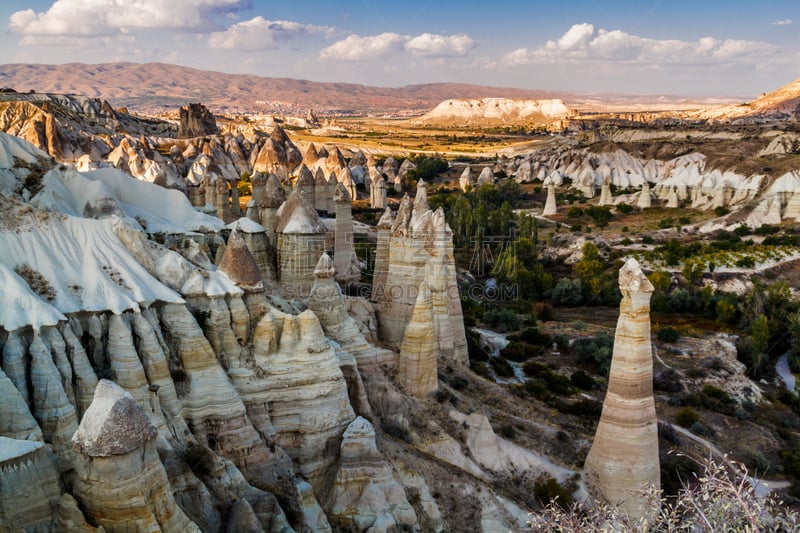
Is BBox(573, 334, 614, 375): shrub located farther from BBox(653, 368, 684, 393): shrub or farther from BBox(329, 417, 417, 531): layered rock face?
BBox(329, 417, 417, 531): layered rock face

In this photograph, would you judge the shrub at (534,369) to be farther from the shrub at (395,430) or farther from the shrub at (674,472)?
the shrub at (395,430)

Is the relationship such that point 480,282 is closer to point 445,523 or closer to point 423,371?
point 423,371

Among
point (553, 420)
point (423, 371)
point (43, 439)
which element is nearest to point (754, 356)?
point (553, 420)

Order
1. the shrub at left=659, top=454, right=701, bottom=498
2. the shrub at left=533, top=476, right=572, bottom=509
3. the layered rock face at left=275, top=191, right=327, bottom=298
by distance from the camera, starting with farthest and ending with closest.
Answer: the layered rock face at left=275, top=191, right=327, bottom=298 → the shrub at left=659, top=454, right=701, bottom=498 → the shrub at left=533, top=476, right=572, bottom=509

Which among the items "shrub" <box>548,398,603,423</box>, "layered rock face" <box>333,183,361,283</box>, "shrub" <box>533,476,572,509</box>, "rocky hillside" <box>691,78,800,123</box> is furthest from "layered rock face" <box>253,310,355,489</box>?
"rocky hillside" <box>691,78,800,123</box>

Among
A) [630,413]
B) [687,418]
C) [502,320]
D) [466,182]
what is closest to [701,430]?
[687,418]

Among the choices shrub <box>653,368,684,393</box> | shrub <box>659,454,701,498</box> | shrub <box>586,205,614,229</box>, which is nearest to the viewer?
shrub <box>659,454,701,498</box>
